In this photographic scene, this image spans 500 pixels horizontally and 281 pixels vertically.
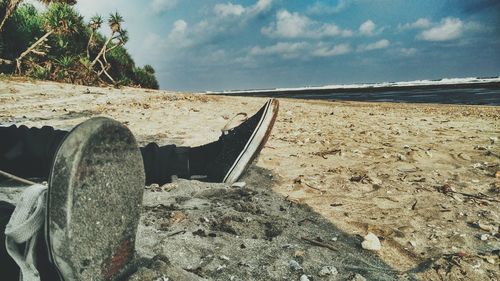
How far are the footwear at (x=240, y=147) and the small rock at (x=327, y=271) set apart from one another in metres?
1.10

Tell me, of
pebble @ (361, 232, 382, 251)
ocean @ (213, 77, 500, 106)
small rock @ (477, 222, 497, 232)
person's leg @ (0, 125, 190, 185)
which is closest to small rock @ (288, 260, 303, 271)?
pebble @ (361, 232, 382, 251)

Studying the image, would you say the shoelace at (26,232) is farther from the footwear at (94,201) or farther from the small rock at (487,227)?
the small rock at (487,227)

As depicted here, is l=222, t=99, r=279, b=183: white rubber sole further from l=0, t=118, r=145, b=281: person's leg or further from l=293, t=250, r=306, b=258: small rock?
l=0, t=118, r=145, b=281: person's leg

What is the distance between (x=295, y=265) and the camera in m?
1.81

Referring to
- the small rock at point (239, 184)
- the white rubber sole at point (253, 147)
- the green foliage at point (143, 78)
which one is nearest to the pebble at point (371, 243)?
the white rubber sole at point (253, 147)

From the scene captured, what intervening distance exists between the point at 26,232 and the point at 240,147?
1702mm

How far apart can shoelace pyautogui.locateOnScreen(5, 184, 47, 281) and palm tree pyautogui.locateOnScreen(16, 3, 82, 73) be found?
15.7 m

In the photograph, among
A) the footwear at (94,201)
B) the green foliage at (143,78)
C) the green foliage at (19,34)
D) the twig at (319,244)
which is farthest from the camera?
the green foliage at (143,78)

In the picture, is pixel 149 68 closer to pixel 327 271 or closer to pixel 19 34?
pixel 19 34

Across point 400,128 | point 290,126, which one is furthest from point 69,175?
point 400,128

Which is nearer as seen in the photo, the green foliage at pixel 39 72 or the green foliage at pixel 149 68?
the green foliage at pixel 39 72

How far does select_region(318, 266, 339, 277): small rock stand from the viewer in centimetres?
176

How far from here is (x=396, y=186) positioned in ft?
10.1

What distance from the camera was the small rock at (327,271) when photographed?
5.77ft
